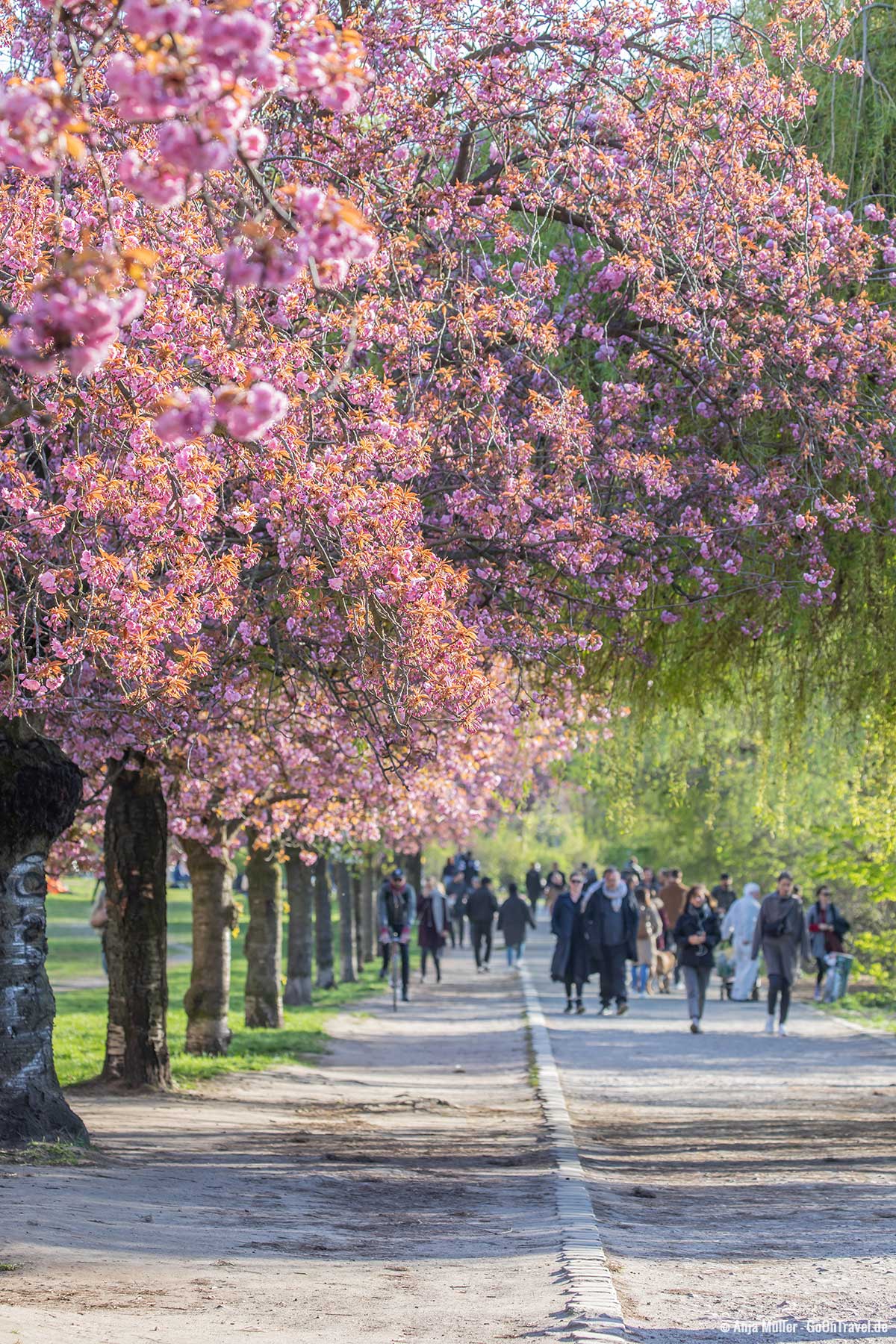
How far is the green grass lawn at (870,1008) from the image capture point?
86.2 feet

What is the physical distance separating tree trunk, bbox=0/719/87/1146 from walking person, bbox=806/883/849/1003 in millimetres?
19948

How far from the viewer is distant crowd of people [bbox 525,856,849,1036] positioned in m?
22.7

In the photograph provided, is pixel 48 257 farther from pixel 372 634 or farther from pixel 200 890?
pixel 200 890

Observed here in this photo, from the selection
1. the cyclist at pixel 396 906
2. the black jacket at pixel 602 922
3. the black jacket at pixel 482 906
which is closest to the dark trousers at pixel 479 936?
the black jacket at pixel 482 906

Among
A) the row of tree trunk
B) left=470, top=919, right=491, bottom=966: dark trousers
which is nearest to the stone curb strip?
the row of tree trunk

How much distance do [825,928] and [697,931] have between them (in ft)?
25.9

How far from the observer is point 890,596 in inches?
519

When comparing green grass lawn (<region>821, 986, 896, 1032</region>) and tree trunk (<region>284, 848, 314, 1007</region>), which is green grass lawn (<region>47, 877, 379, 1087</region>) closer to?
tree trunk (<region>284, 848, 314, 1007</region>)

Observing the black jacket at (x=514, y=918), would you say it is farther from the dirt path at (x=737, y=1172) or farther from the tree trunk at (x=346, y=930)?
the dirt path at (x=737, y=1172)

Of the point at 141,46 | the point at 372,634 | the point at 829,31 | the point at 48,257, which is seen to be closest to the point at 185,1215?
the point at 372,634

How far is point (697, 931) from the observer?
22.5m

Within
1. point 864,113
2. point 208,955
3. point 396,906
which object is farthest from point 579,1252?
point 396,906

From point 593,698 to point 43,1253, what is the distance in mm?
7874

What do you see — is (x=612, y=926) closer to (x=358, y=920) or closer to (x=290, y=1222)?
(x=290, y=1222)
